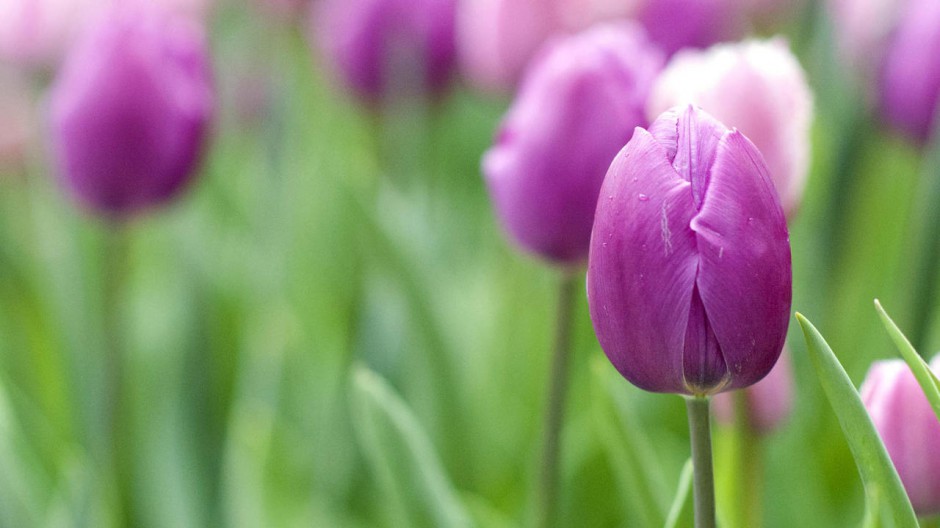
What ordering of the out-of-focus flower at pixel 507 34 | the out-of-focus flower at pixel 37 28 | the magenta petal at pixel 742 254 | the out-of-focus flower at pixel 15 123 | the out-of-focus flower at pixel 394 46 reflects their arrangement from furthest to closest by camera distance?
the out-of-focus flower at pixel 15 123
the out-of-focus flower at pixel 37 28
the out-of-focus flower at pixel 394 46
the out-of-focus flower at pixel 507 34
the magenta petal at pixel 742 254

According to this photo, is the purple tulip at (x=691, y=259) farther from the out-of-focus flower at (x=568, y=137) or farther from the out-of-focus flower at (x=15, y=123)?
the out-of-focus flower at (x=15, y=123)

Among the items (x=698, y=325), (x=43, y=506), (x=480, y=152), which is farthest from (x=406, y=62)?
(x=698, y=325)

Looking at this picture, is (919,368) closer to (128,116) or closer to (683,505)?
(683,505)

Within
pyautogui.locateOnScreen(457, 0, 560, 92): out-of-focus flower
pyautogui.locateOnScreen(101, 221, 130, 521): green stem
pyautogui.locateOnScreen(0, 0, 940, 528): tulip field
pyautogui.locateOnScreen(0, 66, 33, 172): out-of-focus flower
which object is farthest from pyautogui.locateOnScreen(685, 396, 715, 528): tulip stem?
pyautogui.locateOnScreen(0, 66, 33, 172): out-of-focus flower

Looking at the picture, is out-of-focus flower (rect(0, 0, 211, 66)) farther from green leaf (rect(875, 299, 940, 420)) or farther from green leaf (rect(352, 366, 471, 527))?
green leaf (rect(875, 299, 940, 420))

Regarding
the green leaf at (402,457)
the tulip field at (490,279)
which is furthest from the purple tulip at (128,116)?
the green leaf at (402,457)

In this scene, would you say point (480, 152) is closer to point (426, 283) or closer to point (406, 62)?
point (406, 62)

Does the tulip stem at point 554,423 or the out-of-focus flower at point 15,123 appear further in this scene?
the out-of-focus flower at point 15,123
